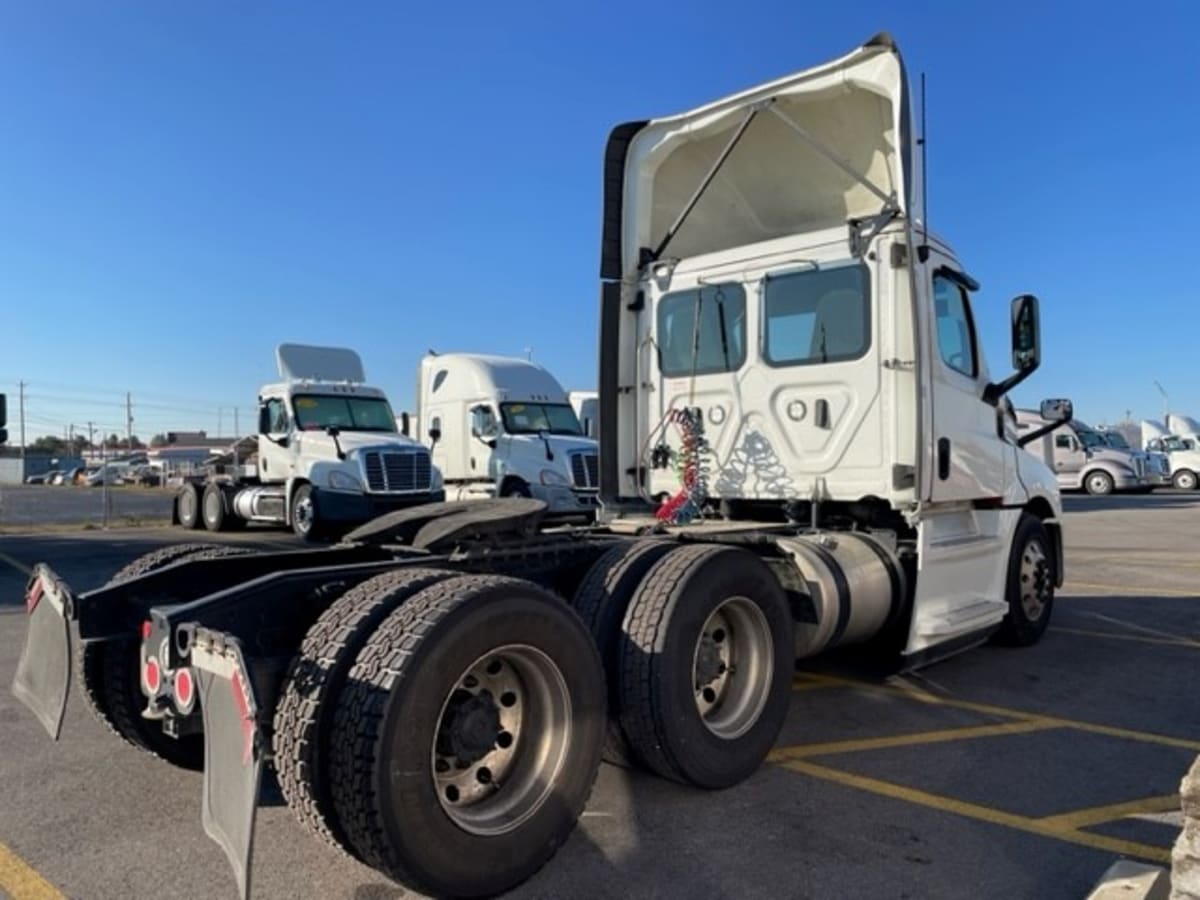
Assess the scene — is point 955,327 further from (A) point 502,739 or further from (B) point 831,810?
(A) point 502,739

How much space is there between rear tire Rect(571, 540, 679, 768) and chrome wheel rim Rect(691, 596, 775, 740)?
40 centimetres

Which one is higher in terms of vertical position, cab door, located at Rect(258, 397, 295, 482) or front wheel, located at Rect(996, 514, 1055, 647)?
cab door, located at Rect(258, 397, 295, 482)

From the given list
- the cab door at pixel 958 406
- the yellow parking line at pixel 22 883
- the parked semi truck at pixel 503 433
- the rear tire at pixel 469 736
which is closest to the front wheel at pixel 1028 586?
the cab door at pixel 958 406

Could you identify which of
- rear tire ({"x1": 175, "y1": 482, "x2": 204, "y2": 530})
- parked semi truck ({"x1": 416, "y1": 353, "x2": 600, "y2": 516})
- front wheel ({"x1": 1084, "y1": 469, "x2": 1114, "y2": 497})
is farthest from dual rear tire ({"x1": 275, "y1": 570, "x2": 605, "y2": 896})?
front wheel ({"x1": 1084, "y1": 469, "x2": 1114, "y2": 497})

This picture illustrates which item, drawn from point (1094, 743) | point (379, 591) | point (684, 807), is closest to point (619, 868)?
point (684, 807)

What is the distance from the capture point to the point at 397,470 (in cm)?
1658

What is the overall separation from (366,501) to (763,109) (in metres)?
11.7

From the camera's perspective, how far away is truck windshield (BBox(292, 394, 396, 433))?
1725 cm

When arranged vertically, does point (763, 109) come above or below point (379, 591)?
above

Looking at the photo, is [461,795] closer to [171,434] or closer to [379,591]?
[379,591]

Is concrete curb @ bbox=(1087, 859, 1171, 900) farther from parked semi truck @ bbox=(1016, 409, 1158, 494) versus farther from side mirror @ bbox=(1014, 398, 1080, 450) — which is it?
parked semi truck @ bbox=(1016, 409, 1158, 494)

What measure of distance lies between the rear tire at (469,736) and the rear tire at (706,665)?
0.35 metres

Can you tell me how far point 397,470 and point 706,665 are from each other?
42.3 ft

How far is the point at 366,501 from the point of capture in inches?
635
